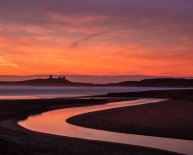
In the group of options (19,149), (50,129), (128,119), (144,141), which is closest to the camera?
(19,149)

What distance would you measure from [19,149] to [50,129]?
12.3 metres

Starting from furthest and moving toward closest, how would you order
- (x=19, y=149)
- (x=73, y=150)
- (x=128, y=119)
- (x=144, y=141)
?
(x=128, y=119), (x=144, y=141), (x=73, y=150), (x=19, y=149)

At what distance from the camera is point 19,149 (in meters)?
14.9

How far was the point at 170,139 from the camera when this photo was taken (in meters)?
22.1

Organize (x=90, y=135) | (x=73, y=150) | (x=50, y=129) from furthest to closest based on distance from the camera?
1. (x=50, y=129)
2. (x=90, y=135)
3. (x=73, y=150)

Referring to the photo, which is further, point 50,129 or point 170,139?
point 50,129

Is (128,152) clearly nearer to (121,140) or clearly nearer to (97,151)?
(97,151)

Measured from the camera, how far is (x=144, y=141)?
2138cm

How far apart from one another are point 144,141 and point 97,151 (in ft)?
15.3

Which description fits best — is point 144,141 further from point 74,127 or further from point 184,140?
point 74,127

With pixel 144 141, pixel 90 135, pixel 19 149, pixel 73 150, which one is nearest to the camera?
pixel 19 149

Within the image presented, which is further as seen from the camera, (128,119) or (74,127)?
(128,119)

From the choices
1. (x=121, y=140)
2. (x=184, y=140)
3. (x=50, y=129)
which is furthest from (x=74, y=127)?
(x=184, y=140)

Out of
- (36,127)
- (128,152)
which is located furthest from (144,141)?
(36,127)
